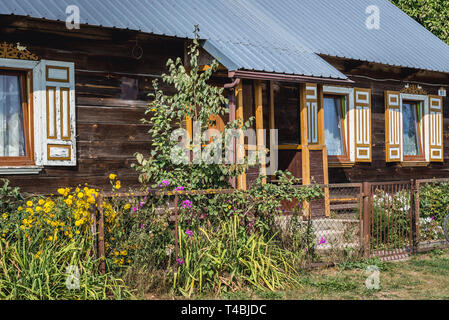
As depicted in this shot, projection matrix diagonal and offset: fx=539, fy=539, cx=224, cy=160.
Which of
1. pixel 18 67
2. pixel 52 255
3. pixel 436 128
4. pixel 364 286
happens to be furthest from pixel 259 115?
pixel 436 128

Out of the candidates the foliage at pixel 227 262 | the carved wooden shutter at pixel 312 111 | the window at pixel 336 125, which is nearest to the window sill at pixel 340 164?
the window at pixel 336 125

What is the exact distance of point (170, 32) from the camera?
8.32 meters

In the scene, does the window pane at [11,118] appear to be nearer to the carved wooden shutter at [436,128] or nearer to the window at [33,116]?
the window at [33,116]

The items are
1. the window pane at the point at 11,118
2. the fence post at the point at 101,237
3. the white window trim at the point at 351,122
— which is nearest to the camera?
the fence post at the point at 101,237

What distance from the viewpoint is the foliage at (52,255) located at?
513cm

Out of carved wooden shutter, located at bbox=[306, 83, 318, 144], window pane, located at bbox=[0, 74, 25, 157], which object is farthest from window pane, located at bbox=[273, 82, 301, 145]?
window pane, located at bbox=[0, 74, 25, 157]

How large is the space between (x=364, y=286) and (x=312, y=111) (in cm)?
492

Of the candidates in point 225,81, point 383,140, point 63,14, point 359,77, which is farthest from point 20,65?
point 383,140

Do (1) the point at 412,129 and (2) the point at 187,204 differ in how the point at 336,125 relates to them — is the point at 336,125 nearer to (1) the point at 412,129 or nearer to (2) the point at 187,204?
(1) the point at 412,129

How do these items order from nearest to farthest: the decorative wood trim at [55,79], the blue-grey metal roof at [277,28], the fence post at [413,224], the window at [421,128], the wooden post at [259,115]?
the decorative wood trim at [55,79] < the blue-grey metal roof at [277,28] < the fence post at [413,224] < the wooden post at [259,115] < the window at [421,128]

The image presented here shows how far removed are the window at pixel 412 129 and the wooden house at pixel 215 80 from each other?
0.37 metres

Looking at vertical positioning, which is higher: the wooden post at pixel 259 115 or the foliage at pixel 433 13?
the foliage at pixel 433 13

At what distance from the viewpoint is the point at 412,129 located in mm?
13141

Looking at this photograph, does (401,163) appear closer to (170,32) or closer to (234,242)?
(170,32)
